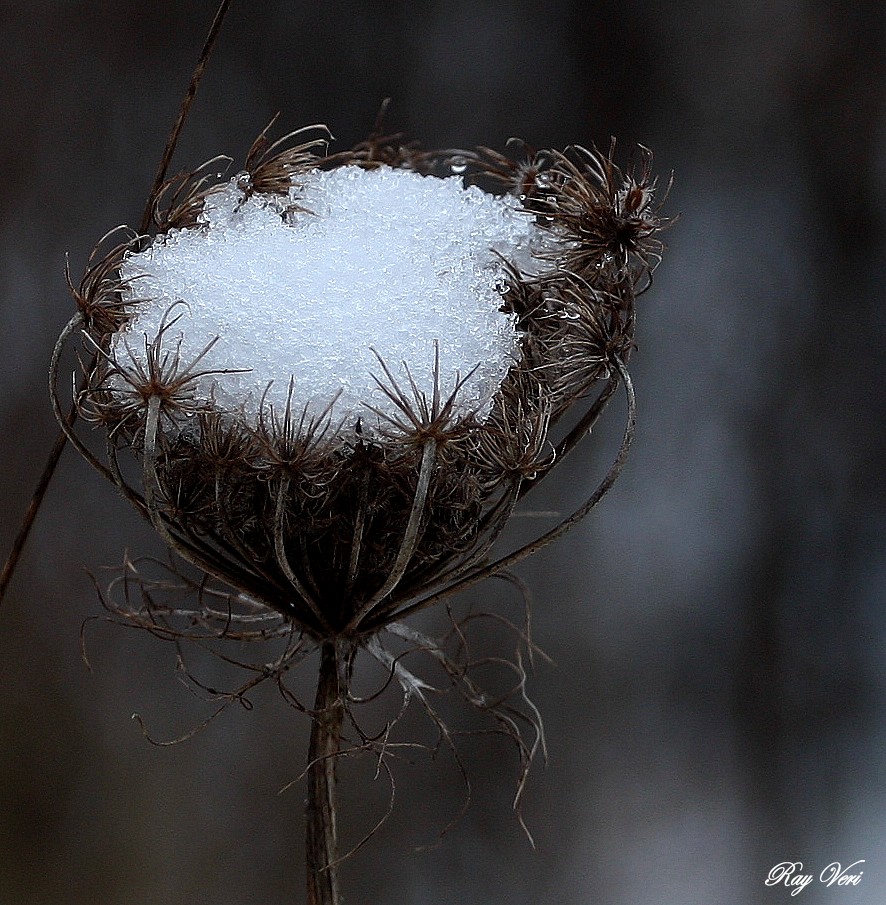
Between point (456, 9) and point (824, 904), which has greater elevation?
point (456, 9)

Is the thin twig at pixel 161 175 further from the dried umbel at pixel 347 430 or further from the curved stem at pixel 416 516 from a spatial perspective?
the curved stem at pixel 416 516

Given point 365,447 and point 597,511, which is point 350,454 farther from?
point 597,511

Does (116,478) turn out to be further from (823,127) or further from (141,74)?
(823,127)

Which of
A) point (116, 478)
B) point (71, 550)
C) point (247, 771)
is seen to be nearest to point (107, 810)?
point (247, 771)

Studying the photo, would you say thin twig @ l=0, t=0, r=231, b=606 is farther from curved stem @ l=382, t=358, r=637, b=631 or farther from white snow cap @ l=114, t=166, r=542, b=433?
curved stem @ l=382, t=358, r=637, b=631

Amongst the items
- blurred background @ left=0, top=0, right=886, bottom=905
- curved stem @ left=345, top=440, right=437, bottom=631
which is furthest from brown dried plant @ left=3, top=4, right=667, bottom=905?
blurred background @ left=0, top=0, right=886, bottom=905

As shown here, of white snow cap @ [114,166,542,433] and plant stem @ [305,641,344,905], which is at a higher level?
white snow cap @ [114,166,542,433]

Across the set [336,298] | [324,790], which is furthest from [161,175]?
[324,790]

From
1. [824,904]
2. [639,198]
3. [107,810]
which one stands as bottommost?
[824,904]
